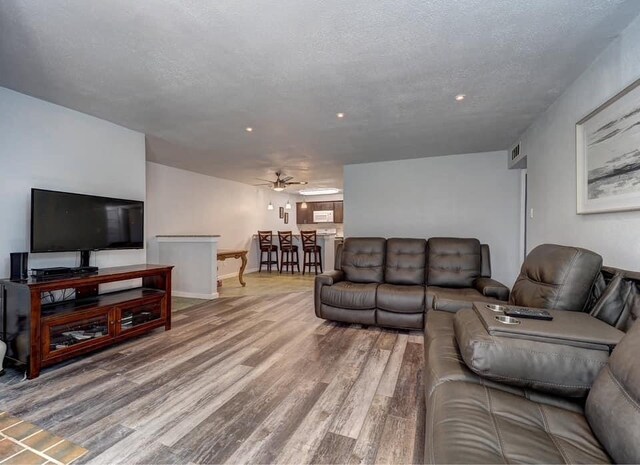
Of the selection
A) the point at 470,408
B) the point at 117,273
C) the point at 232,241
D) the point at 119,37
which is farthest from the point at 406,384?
the point at 232,241

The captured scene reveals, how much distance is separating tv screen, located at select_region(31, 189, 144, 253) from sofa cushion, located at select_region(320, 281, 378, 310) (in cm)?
219

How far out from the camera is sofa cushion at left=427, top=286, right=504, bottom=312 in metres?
2.70

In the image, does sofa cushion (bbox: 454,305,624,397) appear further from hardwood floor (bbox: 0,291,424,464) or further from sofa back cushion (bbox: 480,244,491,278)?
sofa back cushion (bbox: 480,244,491,278)

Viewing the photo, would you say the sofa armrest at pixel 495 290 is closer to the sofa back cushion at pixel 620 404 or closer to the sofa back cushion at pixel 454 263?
the sofa back cushion at pixel 454 263

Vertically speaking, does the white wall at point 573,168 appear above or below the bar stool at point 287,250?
above

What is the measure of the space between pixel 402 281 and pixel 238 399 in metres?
2.25

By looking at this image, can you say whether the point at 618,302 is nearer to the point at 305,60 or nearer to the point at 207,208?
the point at 305,60

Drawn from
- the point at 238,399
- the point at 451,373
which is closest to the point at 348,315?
the point at 238,399

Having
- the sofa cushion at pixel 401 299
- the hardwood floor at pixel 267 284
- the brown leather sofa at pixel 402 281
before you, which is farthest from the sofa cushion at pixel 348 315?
the hardwood floor at pixel 267 284

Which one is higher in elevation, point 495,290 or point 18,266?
point 18,266

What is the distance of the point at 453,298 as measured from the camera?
2.78 metres

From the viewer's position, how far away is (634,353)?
0.86 metres

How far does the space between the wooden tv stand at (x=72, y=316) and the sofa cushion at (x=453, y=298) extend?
108 inches

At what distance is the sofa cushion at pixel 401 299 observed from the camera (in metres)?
2.96
